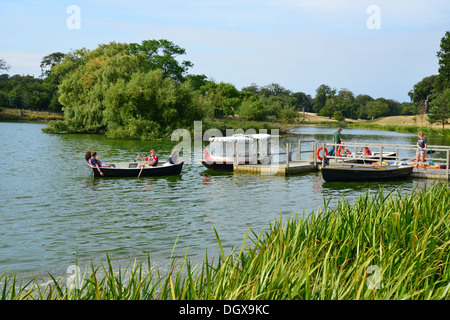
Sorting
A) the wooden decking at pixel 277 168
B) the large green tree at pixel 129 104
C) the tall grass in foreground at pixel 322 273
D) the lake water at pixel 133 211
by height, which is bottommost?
the lake water at pixel 133 211

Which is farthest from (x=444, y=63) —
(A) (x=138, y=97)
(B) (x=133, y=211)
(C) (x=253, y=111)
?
(B) (x=133, y=211)

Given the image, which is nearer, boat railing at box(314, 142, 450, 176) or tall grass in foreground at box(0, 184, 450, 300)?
tall grass in foreground at box(0, 184, 450, 300)

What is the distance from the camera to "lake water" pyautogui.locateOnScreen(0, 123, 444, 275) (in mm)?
11883

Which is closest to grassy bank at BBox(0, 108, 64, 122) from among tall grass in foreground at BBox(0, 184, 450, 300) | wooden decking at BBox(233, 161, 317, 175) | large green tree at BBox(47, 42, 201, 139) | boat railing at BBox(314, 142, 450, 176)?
large green tree at BBox(47, 42, 201, 139)

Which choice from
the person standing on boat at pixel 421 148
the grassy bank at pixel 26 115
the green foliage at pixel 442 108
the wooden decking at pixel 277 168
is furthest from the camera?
the grassy bank at pixel 26 115

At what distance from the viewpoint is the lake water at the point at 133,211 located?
39.0 feet

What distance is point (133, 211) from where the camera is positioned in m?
17.3

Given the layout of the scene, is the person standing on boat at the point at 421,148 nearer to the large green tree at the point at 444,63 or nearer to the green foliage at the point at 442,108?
the green foliage at the point at 442,108

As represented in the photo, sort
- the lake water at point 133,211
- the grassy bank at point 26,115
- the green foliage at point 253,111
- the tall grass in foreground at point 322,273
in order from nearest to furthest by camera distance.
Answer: the tall grass in foreground at point 322,273 → the lake water at point 133,211 → the green foliage at point 253,111 → the grassy bank at point 26,115

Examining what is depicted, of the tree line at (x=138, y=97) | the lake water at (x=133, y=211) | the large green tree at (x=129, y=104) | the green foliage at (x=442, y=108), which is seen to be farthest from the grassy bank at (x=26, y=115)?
the green foliage at (x=442, y=108)

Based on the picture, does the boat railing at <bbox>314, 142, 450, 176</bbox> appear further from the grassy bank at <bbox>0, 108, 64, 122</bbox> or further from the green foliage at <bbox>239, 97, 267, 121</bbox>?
the grassy bank at <bbox>0, 108, 64, 122</bbox>

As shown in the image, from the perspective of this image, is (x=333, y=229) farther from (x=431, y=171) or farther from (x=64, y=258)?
(x=431, y=171)

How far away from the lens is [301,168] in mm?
28156

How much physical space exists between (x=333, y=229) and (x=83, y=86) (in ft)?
227
